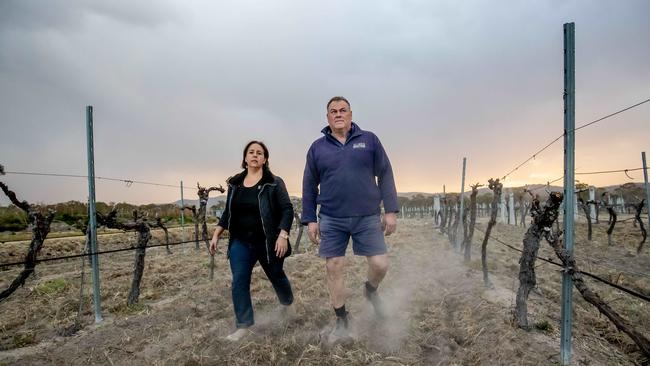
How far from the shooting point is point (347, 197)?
3.51 metres

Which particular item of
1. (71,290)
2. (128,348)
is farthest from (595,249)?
(71,290)

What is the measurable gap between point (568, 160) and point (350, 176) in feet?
6.01

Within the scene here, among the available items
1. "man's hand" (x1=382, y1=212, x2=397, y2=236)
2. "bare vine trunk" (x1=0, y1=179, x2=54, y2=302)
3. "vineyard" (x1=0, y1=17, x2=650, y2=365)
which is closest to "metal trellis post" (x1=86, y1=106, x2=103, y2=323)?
"vineyard" (x1=0, y1=17, x2=650, y2=365)

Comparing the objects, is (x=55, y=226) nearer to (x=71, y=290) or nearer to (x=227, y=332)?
(x=71, y=290)

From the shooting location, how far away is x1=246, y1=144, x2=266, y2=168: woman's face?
3.93 m

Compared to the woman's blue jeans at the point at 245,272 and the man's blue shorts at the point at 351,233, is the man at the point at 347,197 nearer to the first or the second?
the man's blue shorts at the point at 351,233

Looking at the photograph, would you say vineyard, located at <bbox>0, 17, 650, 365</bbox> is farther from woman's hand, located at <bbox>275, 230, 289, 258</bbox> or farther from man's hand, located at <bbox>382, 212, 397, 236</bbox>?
man's hand, located at <bbox>382, 212, 397, 236</bbox>

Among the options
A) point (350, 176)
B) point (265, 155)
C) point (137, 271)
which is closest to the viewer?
point (350, 176)

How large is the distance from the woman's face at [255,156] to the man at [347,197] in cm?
67

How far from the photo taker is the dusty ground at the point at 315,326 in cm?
314

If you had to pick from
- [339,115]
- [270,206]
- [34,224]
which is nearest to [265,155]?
[270,206]

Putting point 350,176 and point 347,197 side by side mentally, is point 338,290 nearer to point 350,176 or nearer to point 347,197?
point 347,197

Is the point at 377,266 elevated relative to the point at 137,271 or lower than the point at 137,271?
elevated

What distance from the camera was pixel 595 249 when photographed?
1330 cm
